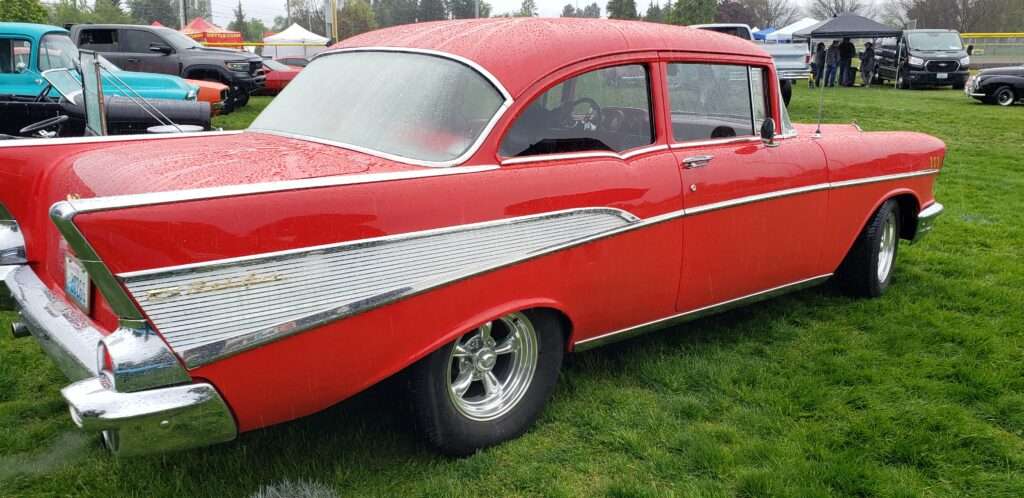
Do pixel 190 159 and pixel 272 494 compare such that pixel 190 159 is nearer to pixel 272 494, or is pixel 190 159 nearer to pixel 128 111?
pixel 272 494

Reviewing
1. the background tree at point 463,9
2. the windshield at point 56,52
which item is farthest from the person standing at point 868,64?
the background tree at point 463,9

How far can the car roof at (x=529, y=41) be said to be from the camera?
315 cm

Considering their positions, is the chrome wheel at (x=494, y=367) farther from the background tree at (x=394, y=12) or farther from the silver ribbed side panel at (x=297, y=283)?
the background tree at (x=394, y=12)

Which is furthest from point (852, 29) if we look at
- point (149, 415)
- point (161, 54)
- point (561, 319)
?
point (149, 415)

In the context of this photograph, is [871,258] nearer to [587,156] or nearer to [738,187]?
[738,187]

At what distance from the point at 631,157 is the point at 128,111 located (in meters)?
5.73

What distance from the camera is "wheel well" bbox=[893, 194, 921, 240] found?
16.8 feet

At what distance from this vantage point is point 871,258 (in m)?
4.85

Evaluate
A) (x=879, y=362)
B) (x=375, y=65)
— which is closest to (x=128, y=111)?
(x=375, y=65)

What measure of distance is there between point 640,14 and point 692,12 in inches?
448

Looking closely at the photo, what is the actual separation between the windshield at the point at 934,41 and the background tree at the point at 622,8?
40813mm

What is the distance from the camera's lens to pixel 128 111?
24.6 ft

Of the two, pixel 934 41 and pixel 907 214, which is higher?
pixel 934 41

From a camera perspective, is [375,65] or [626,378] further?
[626,378]
